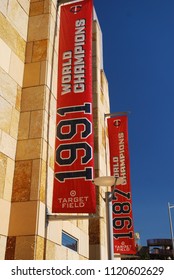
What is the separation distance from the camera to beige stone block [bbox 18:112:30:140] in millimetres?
8281

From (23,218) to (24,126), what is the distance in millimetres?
2301

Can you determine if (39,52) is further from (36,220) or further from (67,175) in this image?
(36,220)

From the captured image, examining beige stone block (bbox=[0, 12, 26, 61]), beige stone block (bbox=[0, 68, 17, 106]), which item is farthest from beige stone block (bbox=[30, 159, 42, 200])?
beige stone block (bbox=[0, 12, 26, 61])

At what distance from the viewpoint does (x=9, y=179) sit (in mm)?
7680

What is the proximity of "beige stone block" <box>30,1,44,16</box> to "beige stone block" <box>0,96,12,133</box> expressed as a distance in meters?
3.49

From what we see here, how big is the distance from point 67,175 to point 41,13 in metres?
5.01

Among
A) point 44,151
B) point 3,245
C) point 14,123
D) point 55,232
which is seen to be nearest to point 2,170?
point 44,151

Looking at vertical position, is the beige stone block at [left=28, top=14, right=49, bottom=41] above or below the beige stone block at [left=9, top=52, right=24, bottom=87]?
above

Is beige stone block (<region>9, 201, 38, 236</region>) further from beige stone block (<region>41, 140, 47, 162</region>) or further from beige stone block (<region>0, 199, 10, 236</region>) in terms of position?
beige stone block (<region>41, 140, 47, 162</region>)

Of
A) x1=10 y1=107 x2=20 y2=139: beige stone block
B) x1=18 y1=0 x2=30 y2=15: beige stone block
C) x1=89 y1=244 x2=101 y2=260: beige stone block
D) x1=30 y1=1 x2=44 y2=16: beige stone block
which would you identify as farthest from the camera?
x1=89 y1=244 x2=101 y2=260: beige stone block

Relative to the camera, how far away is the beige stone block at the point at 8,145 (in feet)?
25.1

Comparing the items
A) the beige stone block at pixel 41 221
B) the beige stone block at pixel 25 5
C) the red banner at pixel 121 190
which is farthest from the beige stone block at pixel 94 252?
the beige stone block at pixel 25 5

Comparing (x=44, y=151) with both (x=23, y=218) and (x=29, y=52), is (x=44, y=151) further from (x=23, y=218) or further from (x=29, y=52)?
(x=29, y=52)
